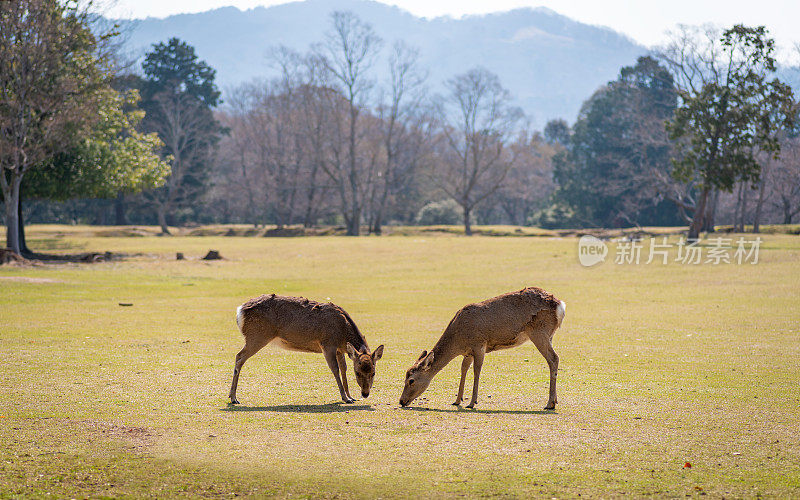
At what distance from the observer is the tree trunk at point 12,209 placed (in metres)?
43.3

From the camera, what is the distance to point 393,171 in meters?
111

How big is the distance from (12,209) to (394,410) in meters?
38.6

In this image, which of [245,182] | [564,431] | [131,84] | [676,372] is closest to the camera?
[564,431]

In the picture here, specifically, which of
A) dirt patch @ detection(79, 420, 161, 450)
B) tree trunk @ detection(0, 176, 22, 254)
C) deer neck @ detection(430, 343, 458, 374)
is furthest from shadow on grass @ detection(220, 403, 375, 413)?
tree trunk @ detection(0, 176, 22, 254)

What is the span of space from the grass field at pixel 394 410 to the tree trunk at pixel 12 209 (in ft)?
53.0

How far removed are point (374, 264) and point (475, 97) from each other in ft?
181

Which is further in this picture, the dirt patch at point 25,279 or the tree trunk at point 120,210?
the tree trunk at point 120,210

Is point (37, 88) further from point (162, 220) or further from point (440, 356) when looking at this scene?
point (162, 220)

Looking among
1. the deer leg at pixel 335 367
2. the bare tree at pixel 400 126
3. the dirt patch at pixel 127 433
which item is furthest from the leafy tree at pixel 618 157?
the dirt patch at pixel 127 433

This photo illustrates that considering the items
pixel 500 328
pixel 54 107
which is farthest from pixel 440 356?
pixel 54 107

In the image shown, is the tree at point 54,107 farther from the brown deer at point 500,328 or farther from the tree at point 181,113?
the tree at point 181,113

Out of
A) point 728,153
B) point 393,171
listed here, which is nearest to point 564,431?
point 728,153

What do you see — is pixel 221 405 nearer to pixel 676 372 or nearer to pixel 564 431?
pixel 564 431

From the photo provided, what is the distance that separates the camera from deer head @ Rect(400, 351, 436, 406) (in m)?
12.0
